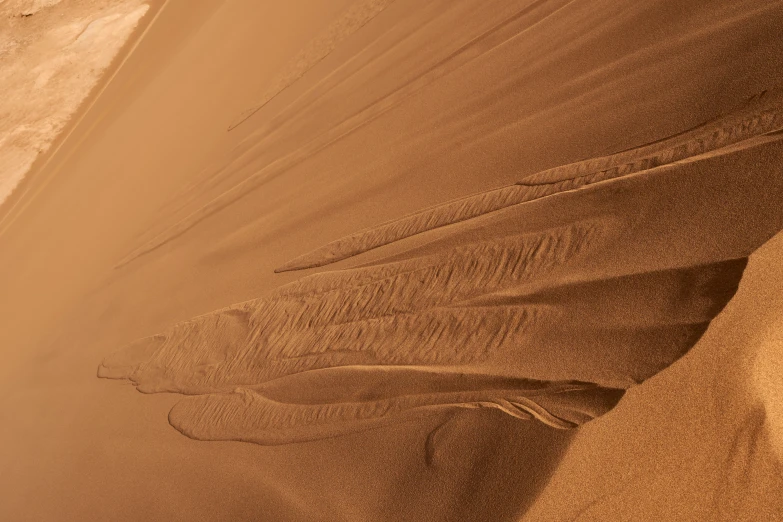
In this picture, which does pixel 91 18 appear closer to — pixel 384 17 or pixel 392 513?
pixel 384 17

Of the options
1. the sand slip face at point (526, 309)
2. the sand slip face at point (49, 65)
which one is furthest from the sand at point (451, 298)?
the sand slip face at point (49, 65)

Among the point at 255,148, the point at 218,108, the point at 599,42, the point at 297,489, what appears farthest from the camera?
the point at 218,108

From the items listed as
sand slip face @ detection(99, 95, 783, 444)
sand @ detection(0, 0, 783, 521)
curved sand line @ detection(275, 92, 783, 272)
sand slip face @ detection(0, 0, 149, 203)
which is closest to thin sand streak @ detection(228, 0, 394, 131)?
sand @ detection(0, 0, 783, 521)

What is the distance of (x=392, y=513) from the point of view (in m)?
1.45

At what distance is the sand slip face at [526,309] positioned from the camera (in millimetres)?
1364

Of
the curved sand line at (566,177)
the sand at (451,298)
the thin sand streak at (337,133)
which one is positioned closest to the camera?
the sand at (451,298)

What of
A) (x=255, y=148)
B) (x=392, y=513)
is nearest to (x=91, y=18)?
(x=255, y=148)

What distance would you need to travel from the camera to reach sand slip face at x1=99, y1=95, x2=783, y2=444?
1.36 m

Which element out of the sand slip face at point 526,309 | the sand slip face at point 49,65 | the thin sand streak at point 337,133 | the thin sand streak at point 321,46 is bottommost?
the sand slip face at point 526,309

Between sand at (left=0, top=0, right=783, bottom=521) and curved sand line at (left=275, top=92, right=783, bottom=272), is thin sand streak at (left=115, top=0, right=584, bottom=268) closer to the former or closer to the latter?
sand at (left=0, top=0, right=783, bottom=521)

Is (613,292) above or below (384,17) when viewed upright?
below

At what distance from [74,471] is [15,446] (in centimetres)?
71

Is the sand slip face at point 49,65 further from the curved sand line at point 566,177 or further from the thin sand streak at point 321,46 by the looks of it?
the curved sand line at point 566,177

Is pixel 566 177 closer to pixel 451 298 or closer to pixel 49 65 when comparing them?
pixel 451 298
